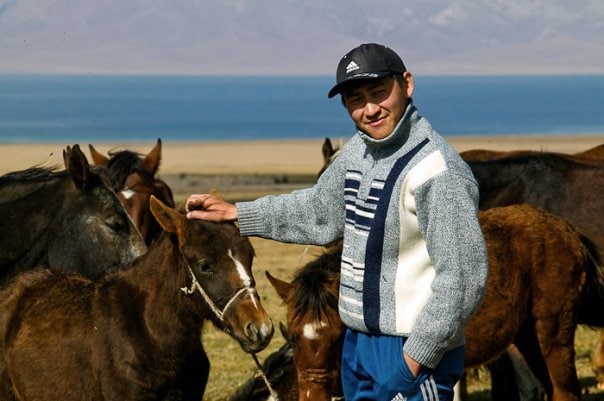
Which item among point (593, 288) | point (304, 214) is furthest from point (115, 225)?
point (593, 288)

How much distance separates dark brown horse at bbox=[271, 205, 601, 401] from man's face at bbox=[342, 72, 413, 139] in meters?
3.22

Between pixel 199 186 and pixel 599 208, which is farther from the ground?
pixel 599 208

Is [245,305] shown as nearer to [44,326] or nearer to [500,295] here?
[44,326]

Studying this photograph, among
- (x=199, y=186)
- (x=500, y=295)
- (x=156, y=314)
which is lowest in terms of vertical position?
(x=199, y=186)

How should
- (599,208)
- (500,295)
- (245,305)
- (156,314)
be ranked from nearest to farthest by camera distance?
(245,305), (156,314), (500,295), (599,208)

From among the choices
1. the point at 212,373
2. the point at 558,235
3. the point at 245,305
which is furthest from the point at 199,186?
the point at 245,305

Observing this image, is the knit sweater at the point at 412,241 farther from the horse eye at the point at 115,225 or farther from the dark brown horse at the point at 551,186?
the dark brown horse at the point at 551,186

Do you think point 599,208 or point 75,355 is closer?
point 75,355

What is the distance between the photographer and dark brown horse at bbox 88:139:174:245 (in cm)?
859

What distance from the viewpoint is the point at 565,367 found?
7938 millimetres

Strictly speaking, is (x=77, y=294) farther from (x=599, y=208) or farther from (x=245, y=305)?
(x=599, y=208)

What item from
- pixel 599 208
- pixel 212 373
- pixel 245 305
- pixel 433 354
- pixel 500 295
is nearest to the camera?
pixel 433 354

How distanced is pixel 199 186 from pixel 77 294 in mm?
28276

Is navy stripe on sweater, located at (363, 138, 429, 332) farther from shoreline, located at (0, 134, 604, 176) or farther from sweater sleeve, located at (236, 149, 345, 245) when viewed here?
shoreline, located at (0, 134, 604, 176)
